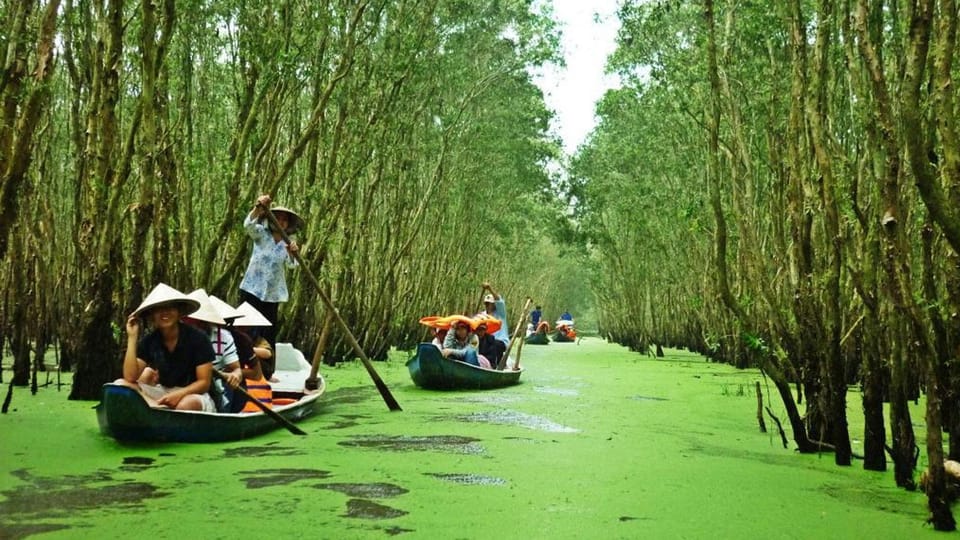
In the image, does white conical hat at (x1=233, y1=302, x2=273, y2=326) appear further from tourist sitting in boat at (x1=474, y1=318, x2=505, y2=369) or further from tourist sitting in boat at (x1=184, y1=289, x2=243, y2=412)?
tourist sitting in boat at (x1=474, y1=318, x2=505, y2=369)

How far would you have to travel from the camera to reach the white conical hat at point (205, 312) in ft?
19.1

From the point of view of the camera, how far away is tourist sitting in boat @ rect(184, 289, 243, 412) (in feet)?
19.2

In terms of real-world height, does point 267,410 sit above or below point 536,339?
below

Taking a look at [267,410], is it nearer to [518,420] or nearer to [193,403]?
[193,403]

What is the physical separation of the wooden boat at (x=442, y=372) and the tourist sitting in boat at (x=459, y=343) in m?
0.21

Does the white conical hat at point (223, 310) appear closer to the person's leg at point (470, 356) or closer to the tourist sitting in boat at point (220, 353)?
the tourist sitting in boat at point (220, 353)

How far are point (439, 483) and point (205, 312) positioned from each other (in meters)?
2.12

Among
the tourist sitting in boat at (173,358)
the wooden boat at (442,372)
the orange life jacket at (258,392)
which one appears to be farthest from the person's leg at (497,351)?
the tourist sitting in boat at (173,358)

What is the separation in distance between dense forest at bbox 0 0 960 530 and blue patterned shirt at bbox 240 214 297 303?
0.39 m

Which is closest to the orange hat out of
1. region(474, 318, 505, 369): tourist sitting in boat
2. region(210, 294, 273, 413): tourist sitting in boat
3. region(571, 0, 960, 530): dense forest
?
region(474, 318, 505, 369): tourist sitting in boat

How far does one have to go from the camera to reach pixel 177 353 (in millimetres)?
5570

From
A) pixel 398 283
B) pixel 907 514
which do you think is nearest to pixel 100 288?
pixel 907 514

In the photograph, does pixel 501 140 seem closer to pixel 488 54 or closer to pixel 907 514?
pixel 488 54

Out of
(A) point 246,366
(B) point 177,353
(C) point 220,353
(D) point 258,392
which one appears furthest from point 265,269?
(B) point 177,353
